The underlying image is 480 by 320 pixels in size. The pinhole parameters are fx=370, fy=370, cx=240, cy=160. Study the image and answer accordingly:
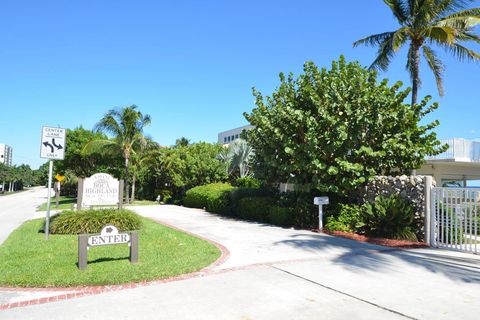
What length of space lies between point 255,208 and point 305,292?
10665 mm

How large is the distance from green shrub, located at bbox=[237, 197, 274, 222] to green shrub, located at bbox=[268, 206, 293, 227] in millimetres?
636

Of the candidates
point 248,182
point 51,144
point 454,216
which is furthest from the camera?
point 248,182

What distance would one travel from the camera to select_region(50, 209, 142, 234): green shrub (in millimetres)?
11234

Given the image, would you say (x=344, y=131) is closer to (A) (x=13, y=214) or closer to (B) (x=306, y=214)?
(B) (x=306, y=214)

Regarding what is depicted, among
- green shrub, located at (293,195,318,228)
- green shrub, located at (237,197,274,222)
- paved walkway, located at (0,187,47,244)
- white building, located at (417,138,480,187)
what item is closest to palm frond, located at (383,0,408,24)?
white building, located at (417,138,480,187)

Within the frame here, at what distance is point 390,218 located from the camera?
445 inches

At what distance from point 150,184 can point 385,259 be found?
34.9 meters

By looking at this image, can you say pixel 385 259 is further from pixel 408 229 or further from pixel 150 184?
pixel 150 184

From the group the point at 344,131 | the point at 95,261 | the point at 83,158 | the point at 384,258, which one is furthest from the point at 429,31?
the point at 83,158

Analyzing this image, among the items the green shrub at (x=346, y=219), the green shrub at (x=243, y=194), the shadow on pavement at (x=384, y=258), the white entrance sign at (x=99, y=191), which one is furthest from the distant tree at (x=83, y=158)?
the shadow on pavement at (x=384, y=258)

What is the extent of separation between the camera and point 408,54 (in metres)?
16.4

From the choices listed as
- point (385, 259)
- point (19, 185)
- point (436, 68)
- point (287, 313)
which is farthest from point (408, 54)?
point (19, 185)

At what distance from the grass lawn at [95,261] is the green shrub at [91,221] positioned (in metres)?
0.53

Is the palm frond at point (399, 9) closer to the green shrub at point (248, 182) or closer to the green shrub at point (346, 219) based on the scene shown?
the green shrub at point (346, 219)
